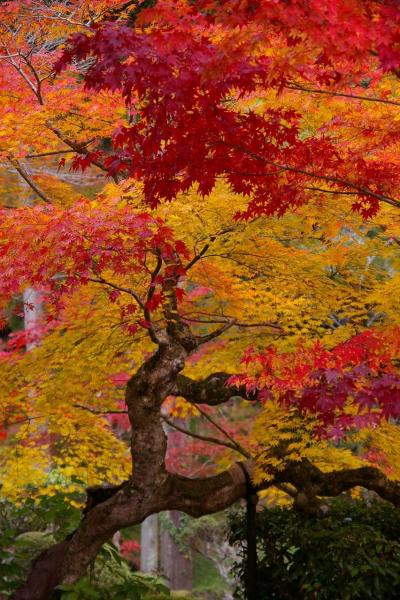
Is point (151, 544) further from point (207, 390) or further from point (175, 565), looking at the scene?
point (207, 390)

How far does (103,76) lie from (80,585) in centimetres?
505

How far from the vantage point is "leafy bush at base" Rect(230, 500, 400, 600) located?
6.51 m

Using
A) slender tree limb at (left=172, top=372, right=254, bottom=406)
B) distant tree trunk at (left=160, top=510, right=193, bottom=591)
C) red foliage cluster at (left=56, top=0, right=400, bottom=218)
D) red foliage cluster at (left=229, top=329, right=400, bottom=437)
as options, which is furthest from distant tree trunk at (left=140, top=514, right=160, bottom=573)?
red foliage cluster at (left=56, top=0, right=400, bottom=218)

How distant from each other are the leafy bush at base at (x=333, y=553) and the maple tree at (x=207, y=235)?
0.42 metres

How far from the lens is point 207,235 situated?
21.5ft

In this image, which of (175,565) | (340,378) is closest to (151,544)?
(175,565)

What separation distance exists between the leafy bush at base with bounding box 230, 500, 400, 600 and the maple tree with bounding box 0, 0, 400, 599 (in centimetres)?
42

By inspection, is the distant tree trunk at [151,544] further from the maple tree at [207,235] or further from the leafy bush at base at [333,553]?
the leafy bush at base at [333,553]

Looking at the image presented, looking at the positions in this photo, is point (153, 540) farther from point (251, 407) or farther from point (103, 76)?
point (103, 76)

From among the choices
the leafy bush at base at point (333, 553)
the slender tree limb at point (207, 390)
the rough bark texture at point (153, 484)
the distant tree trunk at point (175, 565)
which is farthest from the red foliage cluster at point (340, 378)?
the distant tree trunk at point (175, 565)

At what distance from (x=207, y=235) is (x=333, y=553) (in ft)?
11.5

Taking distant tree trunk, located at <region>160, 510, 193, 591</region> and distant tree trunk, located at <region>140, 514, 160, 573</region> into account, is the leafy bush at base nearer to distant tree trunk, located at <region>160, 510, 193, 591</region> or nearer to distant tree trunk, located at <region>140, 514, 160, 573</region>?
distant tree trunk, located at <region>140, 514, 160, 573</region>

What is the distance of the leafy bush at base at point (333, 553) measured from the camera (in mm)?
6512

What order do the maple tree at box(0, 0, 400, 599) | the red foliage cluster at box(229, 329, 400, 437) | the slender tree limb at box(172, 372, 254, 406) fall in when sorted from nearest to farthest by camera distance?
the maple tree at box(0, 0, 400, 599)
the red foliage cluster at box(229, 329, 400, 437)
the slender tree limb at box(172, 372, 254, 406)
